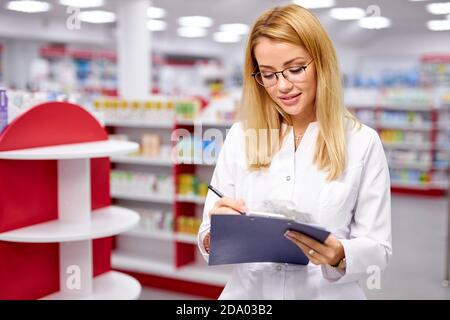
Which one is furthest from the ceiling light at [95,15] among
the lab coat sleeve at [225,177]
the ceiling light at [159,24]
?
the lab coat sleeve at [225,177]

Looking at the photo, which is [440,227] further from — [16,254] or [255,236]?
[255,236]

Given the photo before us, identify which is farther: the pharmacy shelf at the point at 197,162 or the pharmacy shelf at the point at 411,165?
the pharmacy shelf at the point at 411,165

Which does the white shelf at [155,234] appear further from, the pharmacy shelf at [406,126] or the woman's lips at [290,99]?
the pharmacy shelf at [406,126]

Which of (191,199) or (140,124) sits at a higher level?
(140,124)

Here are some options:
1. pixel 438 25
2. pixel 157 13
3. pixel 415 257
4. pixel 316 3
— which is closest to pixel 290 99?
pixel 415 257

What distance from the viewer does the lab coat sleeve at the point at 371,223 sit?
59.1 inches

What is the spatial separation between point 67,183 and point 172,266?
8.61ft

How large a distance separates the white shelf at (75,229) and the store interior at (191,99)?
0.13 meters

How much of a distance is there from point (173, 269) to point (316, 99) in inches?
159

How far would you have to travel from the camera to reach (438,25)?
16.3m

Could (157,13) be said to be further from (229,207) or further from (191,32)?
(229,207)

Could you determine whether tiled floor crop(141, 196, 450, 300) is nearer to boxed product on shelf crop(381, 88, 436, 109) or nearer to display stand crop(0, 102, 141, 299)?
boxed product on shelf crop(381, 88, 436, 109)

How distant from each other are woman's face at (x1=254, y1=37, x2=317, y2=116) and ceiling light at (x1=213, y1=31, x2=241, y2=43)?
17496mm

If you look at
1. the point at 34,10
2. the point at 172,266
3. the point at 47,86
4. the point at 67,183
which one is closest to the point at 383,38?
the point at 34,10
